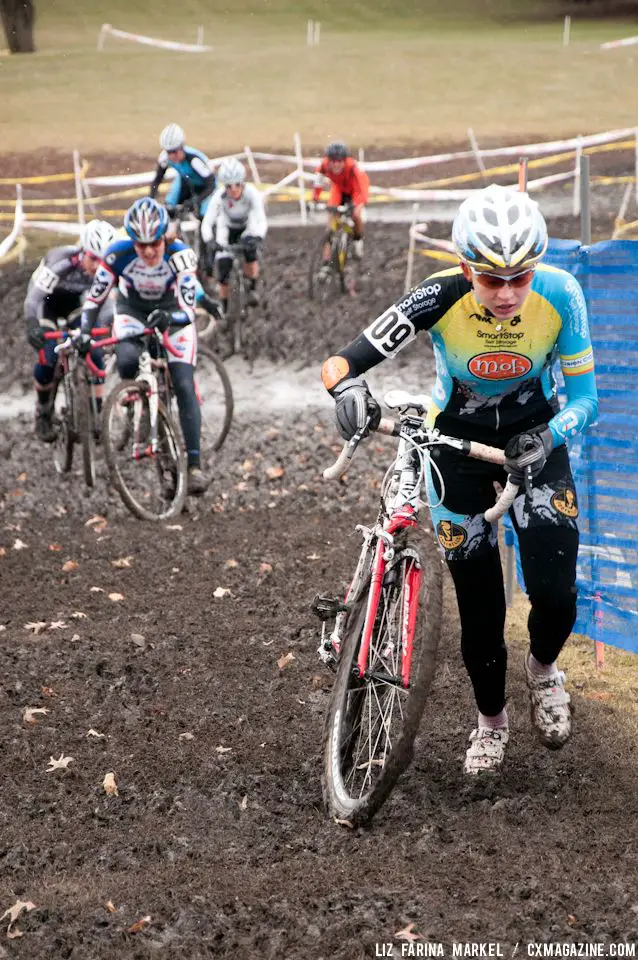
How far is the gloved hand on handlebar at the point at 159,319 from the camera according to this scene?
9273mm

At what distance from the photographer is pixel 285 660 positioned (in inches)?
257

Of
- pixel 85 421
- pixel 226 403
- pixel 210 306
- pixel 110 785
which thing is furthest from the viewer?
pixel 226 403

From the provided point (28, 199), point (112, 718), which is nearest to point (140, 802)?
point (112, 718)

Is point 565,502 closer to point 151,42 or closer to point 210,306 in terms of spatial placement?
point 210,306

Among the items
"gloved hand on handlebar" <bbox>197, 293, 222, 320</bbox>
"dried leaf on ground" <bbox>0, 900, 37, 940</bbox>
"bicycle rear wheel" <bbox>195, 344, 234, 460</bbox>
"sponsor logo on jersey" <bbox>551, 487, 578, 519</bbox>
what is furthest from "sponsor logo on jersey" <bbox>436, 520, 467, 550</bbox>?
"gloved hand on handlebar" <bbox>197, 293, 222, 320</bbox>

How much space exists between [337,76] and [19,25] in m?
6.46

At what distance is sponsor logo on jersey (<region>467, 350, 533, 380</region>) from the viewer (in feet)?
14.5

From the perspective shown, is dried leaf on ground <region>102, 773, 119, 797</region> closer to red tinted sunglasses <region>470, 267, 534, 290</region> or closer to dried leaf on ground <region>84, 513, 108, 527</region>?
red tinted sunglasses <region>470, 267, 534, 290</region>

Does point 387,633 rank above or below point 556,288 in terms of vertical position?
below

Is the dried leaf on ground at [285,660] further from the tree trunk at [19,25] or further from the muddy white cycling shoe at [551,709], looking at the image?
the tree trunk at [19,25]

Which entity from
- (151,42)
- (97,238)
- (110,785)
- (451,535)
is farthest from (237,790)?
(151,42)

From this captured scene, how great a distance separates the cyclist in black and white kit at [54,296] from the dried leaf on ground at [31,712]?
17.6 ft

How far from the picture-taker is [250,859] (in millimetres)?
4355

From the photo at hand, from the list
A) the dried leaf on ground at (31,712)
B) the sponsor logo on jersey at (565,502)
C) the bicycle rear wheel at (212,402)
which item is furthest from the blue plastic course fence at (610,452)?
the bicycle rear wheel at (212,402)
